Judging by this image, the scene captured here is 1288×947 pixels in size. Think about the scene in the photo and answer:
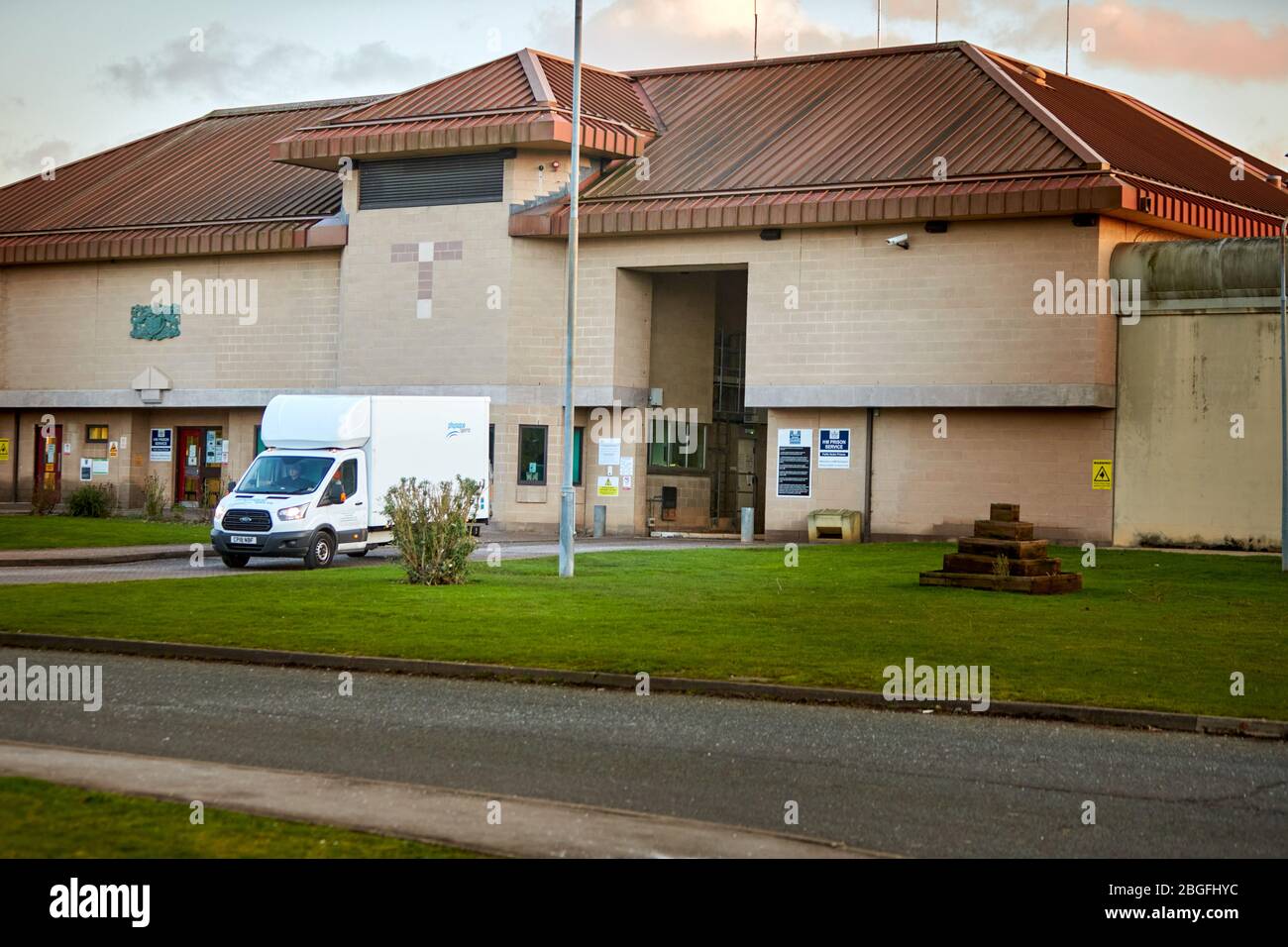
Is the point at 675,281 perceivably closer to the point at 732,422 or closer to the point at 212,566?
the point at 732,422

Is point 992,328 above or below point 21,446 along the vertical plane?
above

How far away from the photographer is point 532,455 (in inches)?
1631

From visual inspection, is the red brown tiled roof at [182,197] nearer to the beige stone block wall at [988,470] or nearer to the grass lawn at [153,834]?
the beige stone block wall at [988,470]

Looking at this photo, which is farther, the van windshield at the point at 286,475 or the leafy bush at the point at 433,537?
the van windshield at the point at 286,475

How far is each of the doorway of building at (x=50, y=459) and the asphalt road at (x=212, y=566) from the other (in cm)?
1813

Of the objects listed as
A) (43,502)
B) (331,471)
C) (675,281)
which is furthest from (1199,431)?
(43,502)

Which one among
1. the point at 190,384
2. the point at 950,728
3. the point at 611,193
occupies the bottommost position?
the point at 950,728

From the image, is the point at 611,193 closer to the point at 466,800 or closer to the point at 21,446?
the point at 21,446

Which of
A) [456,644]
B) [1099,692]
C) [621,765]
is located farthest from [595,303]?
[621,765]

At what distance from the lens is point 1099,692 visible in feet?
47.3

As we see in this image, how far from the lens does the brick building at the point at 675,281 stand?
36531 millimetres

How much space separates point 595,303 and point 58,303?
59.2 feet

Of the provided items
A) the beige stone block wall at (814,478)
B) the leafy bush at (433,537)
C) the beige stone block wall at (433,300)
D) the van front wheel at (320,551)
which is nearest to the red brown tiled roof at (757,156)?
the beige stone block wall at (433,300)

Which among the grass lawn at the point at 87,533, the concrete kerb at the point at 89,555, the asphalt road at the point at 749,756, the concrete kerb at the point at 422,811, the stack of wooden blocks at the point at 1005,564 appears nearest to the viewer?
the concrete kerb at the point at 422,811
